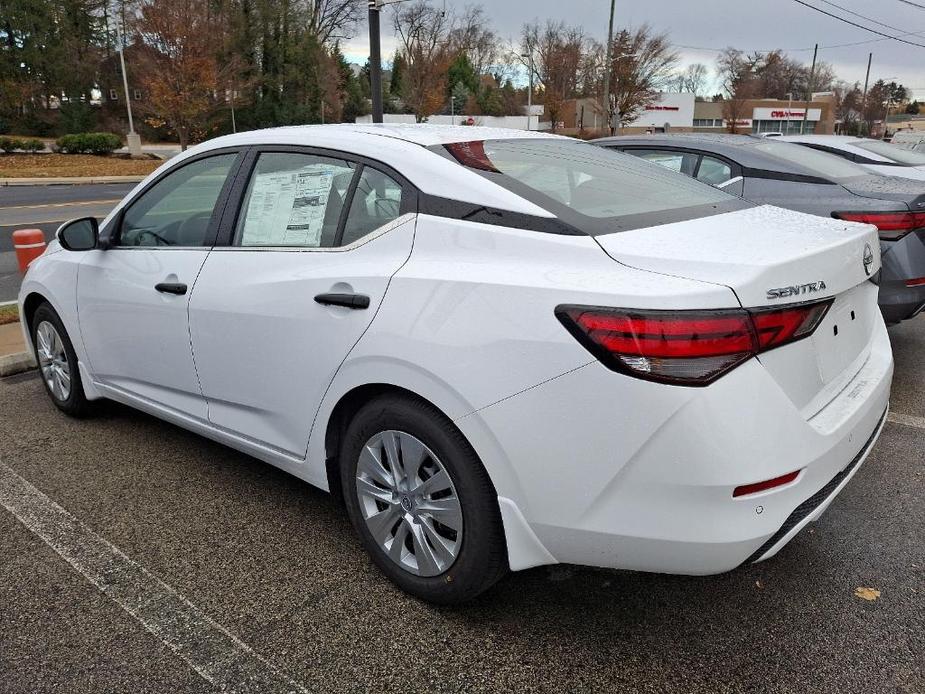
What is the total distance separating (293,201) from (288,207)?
0.03m

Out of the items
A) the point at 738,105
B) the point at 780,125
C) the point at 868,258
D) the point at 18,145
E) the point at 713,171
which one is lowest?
the point at 18,145

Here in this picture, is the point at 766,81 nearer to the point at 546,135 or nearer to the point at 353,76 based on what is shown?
the point at 353,76

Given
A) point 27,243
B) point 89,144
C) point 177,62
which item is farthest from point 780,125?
point 27,243

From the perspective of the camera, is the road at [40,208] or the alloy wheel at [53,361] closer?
the alloy wheel at [53,361]

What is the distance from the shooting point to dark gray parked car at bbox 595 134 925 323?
4586 mm

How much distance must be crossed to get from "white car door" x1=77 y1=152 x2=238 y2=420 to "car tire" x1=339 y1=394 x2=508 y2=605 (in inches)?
41.2

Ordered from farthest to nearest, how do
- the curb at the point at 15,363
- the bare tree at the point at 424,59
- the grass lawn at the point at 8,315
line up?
the bare tree at the point at 424,59, the grass lawn at the point at 8,315, the curb at the point at 15,363

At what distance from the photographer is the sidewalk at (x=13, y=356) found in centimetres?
518

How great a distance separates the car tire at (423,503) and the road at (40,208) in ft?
21.9

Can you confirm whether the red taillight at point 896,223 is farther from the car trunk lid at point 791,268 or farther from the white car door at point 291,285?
the white car door at point 291,285

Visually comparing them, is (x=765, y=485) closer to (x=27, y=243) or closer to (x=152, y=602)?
(x=152, y=602)

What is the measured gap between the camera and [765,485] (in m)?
1.97

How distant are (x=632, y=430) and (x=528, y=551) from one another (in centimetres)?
55

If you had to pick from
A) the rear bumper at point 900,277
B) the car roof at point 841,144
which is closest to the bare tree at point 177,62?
the car roof at point 841,144
